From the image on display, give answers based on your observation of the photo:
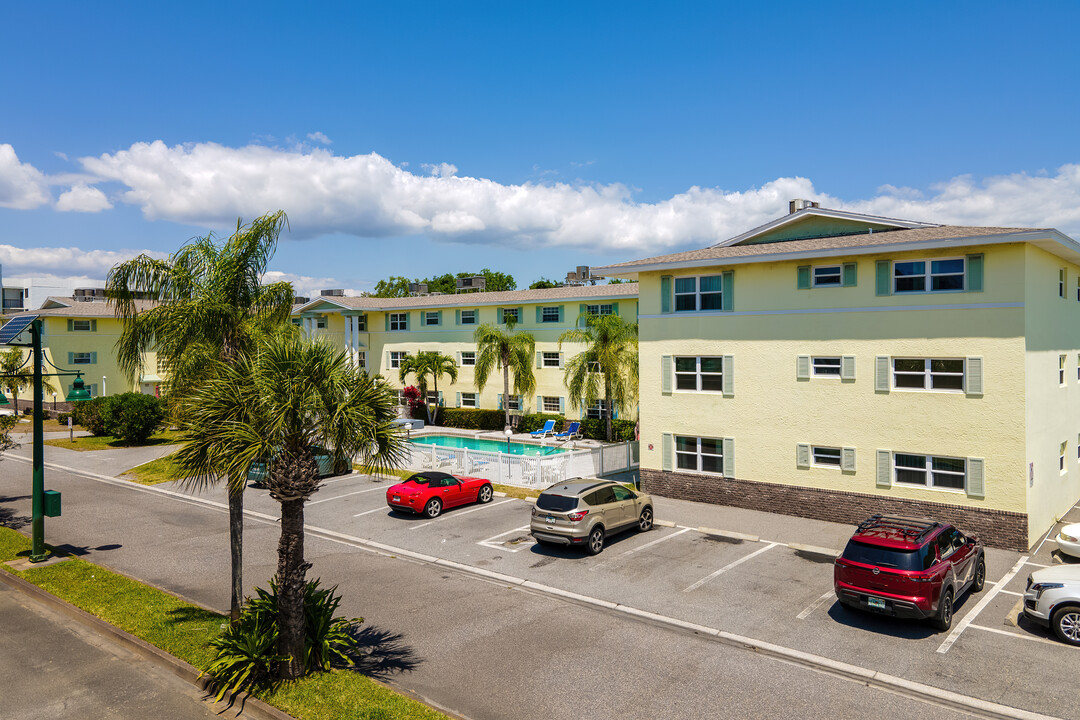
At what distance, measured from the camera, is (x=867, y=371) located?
20.3 meters

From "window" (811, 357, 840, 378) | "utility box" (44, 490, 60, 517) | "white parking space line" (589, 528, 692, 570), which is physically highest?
"window" (811, 357, 840, 378)

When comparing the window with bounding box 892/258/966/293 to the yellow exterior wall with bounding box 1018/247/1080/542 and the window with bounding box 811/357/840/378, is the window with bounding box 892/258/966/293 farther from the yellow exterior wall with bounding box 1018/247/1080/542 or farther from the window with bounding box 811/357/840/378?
the window with bounding box 811/357/840/378

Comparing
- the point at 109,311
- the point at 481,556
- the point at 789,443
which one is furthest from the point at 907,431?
the point at 109,311

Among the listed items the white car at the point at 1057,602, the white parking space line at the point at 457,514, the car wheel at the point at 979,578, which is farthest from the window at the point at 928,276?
the white parking space line at the point at 457,514

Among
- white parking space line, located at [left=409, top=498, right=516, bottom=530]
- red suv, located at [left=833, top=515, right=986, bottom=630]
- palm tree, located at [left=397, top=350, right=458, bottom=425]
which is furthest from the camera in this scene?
palm tree, located at [left=397, top=350, right=458, bottom=425]

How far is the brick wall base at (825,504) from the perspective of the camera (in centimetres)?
1830

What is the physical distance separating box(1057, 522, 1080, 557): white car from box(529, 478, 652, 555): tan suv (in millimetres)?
10773

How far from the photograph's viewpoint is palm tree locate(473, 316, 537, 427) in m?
41.2

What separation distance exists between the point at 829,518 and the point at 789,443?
8.22ft

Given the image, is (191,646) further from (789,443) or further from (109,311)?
(109,311)

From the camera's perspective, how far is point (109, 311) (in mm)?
54625

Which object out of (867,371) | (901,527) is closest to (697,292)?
(867,371)

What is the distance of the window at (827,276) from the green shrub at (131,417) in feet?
112

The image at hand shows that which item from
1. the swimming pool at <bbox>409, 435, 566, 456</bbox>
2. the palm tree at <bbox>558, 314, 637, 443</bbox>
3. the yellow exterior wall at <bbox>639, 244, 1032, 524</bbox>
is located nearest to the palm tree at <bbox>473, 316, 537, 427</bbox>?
the swimming pool at <bbox>409, 435, 566, 456</bbox>
